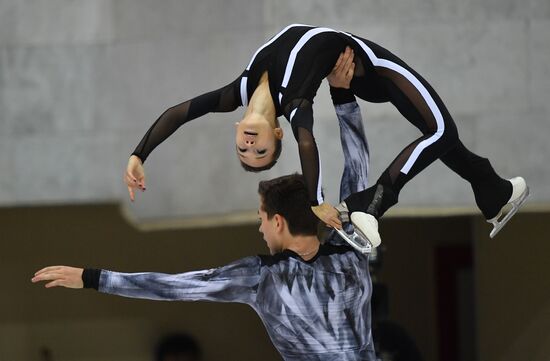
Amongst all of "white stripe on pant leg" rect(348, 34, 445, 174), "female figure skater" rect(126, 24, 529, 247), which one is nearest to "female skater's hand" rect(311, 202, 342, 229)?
"female figure skater" rect(126, 24, 529, 247)

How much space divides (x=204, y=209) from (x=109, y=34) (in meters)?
1.45

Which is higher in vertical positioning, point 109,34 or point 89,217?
point 109,34

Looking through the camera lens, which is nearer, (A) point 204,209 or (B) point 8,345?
(A) point 204,209

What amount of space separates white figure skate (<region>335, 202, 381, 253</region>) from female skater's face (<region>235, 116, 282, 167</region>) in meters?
0.43

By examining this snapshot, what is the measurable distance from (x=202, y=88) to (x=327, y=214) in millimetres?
4035

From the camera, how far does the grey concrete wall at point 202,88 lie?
8797 mm

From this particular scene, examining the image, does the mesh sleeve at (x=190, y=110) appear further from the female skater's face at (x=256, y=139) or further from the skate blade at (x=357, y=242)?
the skate blade at (x=357, y=242)

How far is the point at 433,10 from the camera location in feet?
29.1

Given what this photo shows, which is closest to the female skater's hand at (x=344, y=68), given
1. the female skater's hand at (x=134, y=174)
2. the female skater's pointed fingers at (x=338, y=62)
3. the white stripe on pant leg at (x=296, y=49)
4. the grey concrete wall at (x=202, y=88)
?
the female skater's pointed fingers at (x=338, y=62)

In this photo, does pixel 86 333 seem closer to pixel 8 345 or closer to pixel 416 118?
pixel 8 345

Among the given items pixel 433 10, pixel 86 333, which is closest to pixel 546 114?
pixel 433 10

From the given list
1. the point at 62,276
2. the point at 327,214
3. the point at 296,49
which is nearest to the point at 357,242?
the point at 327,214

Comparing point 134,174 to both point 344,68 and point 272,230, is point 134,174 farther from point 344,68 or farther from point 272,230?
point 344,68

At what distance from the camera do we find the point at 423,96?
18.0 ft
